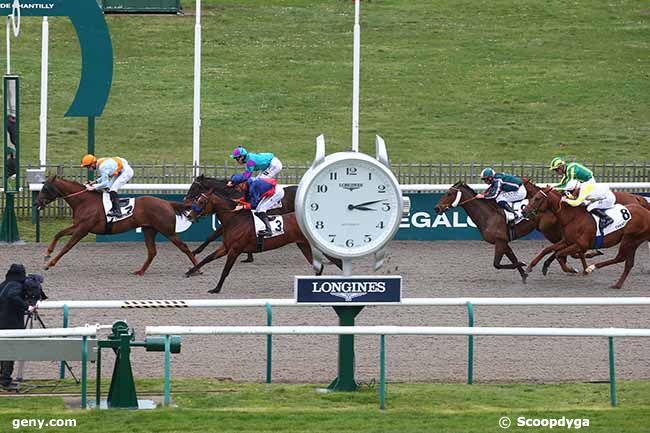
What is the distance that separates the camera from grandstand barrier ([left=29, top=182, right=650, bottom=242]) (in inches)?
926

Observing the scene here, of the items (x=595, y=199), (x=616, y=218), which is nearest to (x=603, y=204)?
(x=595, y=199)

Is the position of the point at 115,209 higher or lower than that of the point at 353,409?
higher

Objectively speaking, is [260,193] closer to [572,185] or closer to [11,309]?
[572,185]

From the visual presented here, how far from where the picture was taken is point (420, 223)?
24.0 m

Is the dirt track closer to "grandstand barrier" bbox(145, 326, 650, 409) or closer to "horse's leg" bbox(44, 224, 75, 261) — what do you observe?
"horse's leg" bbox(44, 224, 75, 261)

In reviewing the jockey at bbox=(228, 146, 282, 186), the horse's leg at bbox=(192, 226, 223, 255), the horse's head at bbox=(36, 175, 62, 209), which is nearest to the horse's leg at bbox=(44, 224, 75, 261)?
the horse's head at bbox=(36, 175, 62, 209)

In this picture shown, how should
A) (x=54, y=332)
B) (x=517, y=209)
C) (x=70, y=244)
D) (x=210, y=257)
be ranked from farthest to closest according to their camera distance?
(x=517, y=209) → (x=70, y=244) → (x=210, y=257) → (x=54, y=332)

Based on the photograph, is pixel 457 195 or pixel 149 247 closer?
pixel 149 247

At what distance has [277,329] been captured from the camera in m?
12.4

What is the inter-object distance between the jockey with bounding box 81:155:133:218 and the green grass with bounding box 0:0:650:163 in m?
11.6

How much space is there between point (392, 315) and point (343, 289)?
502cm

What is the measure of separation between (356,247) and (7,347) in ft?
9.42

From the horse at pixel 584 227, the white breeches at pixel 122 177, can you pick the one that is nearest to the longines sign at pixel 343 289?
the horse at pixel 584 227

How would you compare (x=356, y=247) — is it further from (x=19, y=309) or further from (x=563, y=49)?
(x=563, y=49)
